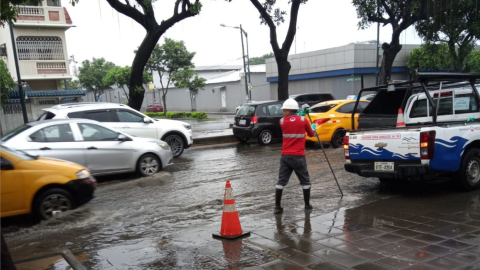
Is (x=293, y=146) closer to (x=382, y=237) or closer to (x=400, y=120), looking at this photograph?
(x=382, y=237)

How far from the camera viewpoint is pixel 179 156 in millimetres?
13094

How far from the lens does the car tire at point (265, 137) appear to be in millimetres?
15198

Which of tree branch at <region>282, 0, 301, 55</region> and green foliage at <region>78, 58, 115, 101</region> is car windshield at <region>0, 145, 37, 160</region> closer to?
tree branch at <region>282, 0, 301, 55</region>

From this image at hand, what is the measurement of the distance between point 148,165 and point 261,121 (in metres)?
6.31

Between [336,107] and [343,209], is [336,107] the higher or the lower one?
the higher one

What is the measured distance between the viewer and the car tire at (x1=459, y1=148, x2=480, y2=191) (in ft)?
22.6

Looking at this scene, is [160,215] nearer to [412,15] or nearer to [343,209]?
[343,209]

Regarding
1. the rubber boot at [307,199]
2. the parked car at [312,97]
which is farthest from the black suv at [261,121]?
the rubber boot at [307,199]

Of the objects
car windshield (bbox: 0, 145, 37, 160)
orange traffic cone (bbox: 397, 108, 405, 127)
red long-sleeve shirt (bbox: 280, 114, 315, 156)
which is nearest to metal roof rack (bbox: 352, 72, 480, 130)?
orange traffic cone (bbox: 397, 108, 405, 127)

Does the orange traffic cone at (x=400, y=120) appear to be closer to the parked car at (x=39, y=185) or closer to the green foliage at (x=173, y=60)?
the parked car at (x=39, y=185)

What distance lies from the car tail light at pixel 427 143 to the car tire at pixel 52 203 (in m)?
5.71

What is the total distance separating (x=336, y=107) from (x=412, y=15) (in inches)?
382

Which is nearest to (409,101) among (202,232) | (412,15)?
(202,232)

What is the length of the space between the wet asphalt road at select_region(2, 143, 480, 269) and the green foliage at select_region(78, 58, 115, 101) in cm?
5028
